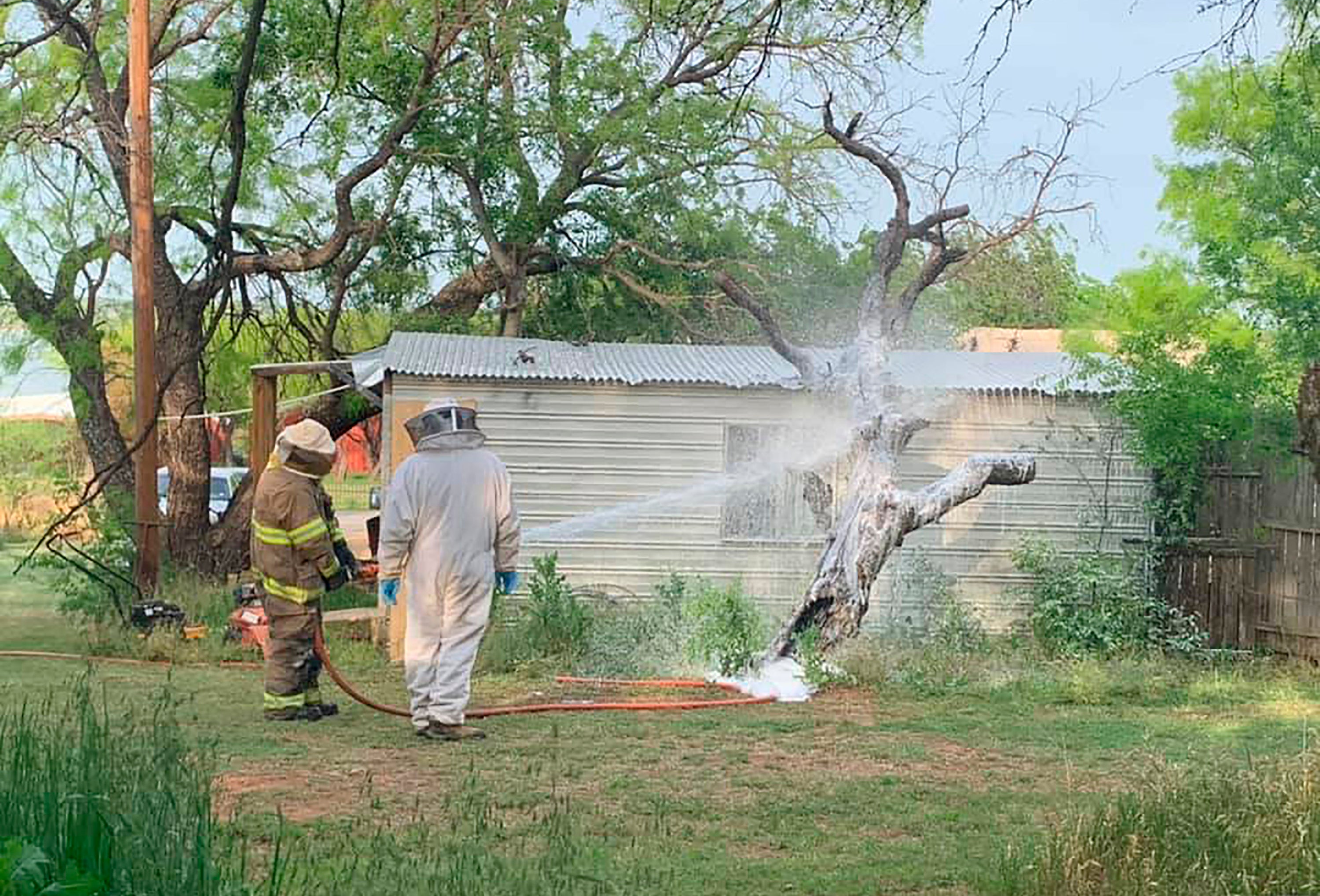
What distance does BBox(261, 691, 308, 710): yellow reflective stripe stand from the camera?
964 centimetres

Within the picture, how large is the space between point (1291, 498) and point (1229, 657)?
1.67m

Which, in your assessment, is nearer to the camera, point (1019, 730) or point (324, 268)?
point (1019, 730)

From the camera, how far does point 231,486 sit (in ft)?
88.1

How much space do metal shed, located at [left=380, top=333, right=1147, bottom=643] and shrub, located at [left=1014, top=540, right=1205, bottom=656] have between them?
1046 mm

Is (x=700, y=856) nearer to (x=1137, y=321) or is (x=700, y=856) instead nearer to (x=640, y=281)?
(x=1137, y=321)

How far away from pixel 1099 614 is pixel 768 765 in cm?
552

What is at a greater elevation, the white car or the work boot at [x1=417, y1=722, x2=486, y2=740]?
the white car

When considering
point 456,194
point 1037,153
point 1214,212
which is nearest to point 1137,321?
point 1214,212

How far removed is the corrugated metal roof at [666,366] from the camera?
13.9m

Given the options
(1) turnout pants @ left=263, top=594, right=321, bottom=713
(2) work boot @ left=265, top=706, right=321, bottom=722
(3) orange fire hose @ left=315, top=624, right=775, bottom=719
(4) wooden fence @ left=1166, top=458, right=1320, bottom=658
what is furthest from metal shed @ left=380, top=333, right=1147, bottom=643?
(2) work boot @ left=265, top=706, right=321, bottom=722

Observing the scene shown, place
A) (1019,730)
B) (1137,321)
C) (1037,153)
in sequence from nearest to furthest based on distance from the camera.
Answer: (1019,730), (1037,153), (1137,321)

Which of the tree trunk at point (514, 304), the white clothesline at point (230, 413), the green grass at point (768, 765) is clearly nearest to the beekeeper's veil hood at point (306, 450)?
the green grass at point (768, 765)

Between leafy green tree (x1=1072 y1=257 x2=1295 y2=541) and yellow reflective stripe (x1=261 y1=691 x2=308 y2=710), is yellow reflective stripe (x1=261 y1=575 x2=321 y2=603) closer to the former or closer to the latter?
yellow reflective stripe (x1=261 y1=691 x2=308 y2=710)

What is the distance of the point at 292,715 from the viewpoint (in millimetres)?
9633
